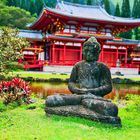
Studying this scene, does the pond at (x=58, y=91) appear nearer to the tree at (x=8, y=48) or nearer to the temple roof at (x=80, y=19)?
the tree at (x=8, y=48)

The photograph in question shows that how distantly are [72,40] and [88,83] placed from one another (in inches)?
1175

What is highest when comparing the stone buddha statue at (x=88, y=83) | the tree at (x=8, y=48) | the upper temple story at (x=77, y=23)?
the upper temple story at (x=77, y=23)

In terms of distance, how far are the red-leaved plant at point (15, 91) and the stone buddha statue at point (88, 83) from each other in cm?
301

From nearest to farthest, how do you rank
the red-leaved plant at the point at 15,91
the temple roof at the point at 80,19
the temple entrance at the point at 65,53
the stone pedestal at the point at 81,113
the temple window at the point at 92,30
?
the stone pedestal at the point at 81,113, the red-leaved plant at the point at 15,91, the temple roof at the point at 80,19, the temple entrance at the point at 65,53, the temple window at the point at 92,30

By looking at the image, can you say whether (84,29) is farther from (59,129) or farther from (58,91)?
(59,129)

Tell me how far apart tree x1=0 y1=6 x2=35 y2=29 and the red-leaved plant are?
42819 mm

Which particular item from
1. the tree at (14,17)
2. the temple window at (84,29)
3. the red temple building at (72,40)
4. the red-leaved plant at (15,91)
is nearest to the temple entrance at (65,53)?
the red temple building at (72,40)

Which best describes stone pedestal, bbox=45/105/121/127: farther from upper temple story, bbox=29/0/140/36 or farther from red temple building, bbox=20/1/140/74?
upper temple story, bbox=29/0/140/36

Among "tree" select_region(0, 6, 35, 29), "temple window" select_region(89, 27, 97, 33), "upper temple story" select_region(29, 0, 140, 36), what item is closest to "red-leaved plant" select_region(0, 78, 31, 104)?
"upper temple story" select_region(29, 0, 140, 36)

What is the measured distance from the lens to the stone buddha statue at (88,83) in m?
9.27

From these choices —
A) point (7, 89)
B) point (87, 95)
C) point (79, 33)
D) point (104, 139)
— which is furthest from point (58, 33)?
point (104, 139)

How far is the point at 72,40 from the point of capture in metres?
39.4

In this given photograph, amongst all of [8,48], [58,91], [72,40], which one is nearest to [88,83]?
[8,48]

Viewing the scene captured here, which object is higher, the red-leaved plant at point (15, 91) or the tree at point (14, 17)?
the tree at point (14, 17)
